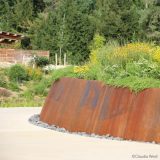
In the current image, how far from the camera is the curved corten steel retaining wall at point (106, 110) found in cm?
1169

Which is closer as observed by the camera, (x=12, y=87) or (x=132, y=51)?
(x=132, y=51)

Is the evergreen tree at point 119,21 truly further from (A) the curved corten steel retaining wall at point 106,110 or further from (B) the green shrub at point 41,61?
(A) the curved corten steel retaining wall at point 106,110

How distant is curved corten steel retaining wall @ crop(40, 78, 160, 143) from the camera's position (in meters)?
11.7

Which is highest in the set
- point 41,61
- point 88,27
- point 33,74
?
point 33,74

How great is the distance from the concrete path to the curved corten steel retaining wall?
24.7 inches

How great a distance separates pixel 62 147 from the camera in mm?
10336

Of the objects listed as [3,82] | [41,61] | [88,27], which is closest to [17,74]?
[3,82]

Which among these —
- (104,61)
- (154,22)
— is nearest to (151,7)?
(154,22)

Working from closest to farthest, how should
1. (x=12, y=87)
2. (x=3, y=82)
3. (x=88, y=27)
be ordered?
(x=12, y=87)
(x=3, y=82)
(x=88, y=27)

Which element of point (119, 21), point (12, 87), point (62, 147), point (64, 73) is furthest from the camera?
point (119, 21)

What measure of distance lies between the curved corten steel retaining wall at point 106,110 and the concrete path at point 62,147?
2.06 ft

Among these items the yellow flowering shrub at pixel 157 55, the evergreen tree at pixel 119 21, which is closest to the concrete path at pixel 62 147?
the yellow flowering shrub at pixel 157 55

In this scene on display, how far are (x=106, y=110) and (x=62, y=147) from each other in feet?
8.00

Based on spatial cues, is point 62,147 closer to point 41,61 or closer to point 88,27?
point 41,61
